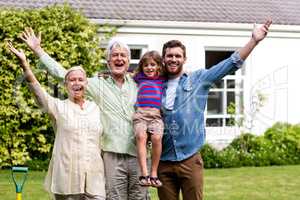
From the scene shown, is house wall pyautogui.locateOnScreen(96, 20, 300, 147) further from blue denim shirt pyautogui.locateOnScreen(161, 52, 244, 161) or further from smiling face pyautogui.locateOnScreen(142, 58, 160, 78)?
blue denim shirt pyautogui.locateOnScreen(161, 52, 244, 161)

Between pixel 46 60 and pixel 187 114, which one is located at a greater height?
pixel 46 60

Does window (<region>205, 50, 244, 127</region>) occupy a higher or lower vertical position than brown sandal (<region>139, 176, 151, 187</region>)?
higher

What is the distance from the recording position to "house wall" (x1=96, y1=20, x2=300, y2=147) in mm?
14953

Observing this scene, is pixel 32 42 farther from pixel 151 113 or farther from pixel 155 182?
pixel 155 182

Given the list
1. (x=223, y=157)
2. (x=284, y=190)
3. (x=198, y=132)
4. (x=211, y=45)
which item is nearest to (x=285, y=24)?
(x=211, y=45)

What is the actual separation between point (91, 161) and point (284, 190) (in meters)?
5.58

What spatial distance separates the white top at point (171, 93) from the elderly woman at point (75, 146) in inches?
25.7

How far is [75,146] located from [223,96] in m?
10.2

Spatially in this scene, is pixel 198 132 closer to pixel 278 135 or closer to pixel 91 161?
pixel 91 161

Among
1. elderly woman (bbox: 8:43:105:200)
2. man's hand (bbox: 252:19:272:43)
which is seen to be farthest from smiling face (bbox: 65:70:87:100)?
man's hand (bbox: 252:19:272:43)

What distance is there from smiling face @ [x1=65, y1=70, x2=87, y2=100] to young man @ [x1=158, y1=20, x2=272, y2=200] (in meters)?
0.76

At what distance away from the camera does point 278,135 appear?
15.4 m

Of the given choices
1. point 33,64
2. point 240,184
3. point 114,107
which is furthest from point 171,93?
point 33,64

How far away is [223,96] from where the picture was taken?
51.5ft
